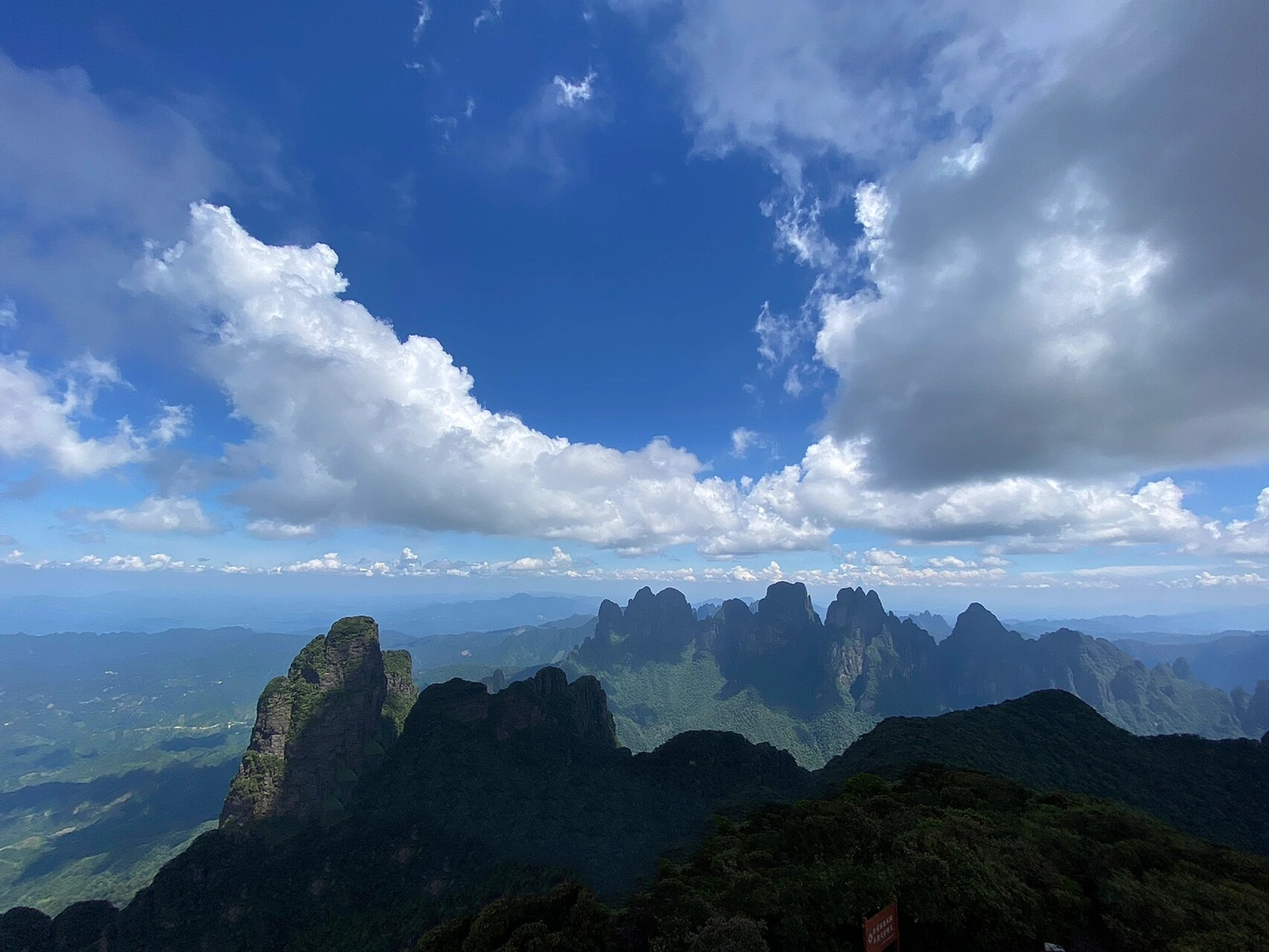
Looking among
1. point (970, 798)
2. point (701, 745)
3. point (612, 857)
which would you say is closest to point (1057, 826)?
point (970, 798)

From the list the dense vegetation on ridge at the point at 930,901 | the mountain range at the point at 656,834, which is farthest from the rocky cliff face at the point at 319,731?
the dense vegetation on ridge at the point at 930,901

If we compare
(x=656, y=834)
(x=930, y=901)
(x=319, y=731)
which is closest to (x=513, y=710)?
(x=319, y=731)

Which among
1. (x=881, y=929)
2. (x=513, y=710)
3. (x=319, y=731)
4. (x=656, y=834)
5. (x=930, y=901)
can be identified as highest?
(x=881, y=929)

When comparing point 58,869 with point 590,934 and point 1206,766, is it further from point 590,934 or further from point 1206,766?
point 1206,766

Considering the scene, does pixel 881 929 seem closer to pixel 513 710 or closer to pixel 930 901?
pixel 930 901

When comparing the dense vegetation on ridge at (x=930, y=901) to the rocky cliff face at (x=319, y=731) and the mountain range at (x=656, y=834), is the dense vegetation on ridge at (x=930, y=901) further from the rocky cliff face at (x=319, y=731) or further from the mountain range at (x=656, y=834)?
the rocky cliff face at (x=319, y=731)
